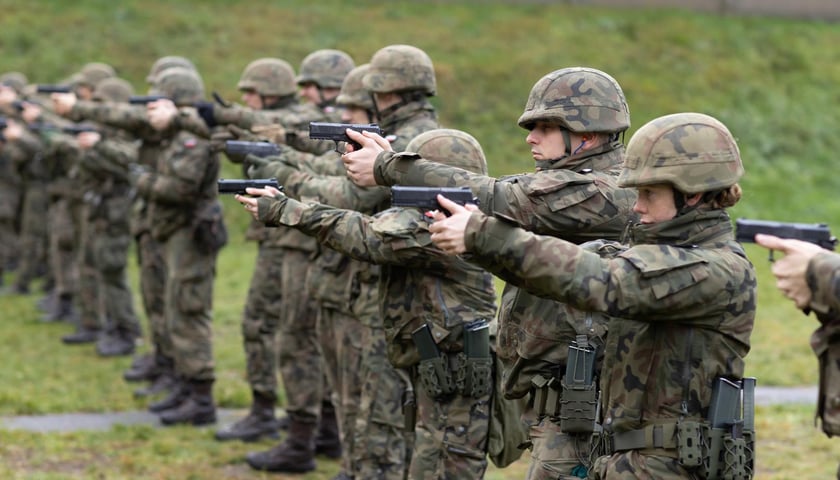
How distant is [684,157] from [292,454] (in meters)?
5.19

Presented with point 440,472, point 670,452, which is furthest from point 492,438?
point 670,452

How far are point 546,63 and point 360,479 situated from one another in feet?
55.4

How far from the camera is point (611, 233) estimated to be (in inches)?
213

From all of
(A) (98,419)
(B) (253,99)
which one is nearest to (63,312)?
(A) (98,419)

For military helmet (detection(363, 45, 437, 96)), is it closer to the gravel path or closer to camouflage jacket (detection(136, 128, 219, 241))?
camouflage jacket (detection(136, 128, 219, 241))

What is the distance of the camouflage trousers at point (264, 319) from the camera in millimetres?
9750

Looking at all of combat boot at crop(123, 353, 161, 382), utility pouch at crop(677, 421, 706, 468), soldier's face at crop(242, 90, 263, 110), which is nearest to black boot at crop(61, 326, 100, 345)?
combat boot at crop(123, 353, 161, 382)

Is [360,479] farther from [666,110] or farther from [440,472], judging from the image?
[666,110]

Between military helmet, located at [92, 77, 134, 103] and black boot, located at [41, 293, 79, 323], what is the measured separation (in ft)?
10.7

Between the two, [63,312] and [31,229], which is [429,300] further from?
[31,229]

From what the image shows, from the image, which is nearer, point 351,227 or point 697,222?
point 697,222

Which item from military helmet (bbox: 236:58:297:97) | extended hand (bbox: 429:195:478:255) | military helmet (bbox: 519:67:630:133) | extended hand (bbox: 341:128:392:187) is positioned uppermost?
military helmet (bbox: 236:58:297:97)

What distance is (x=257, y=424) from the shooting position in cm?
986

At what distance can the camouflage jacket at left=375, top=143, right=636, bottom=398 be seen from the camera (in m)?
5.29
